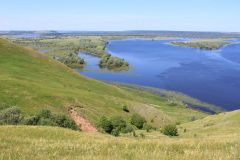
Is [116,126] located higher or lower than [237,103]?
higher

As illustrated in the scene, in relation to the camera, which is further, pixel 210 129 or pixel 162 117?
pixel 162 117

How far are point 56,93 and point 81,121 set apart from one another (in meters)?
10.00

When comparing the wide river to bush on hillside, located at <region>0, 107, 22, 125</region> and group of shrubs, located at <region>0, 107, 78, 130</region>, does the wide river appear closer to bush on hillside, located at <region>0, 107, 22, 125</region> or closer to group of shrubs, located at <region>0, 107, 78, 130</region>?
Answer: group of shrubs, located at <region>0, 107, 78, 130</region>

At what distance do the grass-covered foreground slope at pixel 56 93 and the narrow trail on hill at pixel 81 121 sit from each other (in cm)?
95

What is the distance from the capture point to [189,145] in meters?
12.0

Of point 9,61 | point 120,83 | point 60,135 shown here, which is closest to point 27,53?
point 9,61

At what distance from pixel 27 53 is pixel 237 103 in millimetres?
54545

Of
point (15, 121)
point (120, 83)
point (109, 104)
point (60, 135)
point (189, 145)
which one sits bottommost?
point (120, 83)

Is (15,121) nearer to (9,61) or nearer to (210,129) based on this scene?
(210,129)

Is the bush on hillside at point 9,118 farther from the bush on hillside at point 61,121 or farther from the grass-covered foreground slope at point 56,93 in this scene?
the grass-covered foreground slope at point 56,93

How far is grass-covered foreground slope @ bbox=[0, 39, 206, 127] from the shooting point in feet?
162

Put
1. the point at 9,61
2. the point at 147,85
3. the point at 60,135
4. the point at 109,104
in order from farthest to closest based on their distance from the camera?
the point at 147,85 → the point at 9,61 → the point at 109,104 → the point at 60,135

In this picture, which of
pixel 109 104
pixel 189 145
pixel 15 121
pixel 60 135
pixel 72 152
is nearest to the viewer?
pixel 72 152

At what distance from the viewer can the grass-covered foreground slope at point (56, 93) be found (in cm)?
4944
